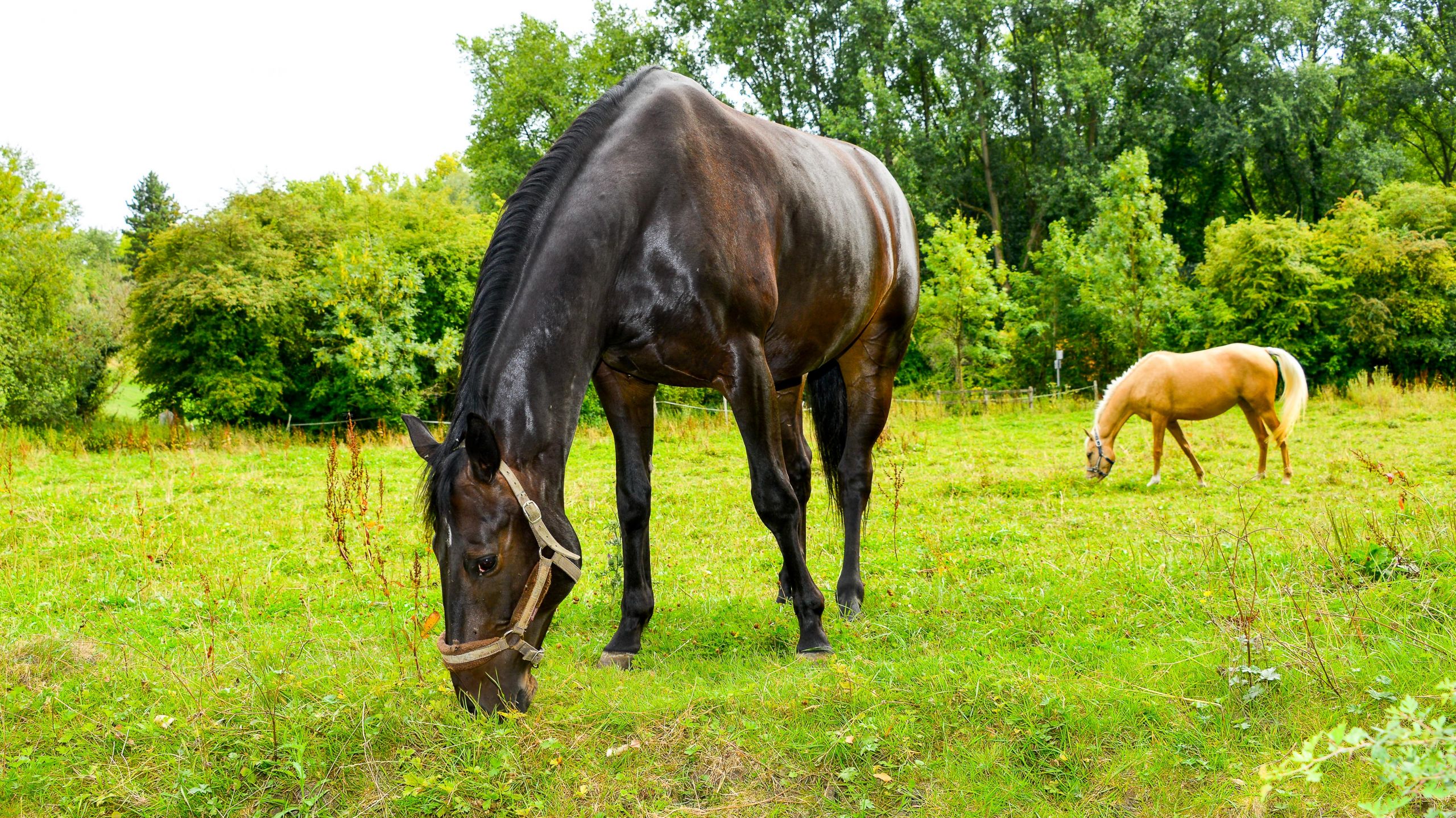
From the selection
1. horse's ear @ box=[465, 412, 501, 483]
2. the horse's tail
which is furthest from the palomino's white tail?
horse's ear @ box=[465, 412, 501, 483]

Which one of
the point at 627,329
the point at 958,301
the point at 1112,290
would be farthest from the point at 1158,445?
the point at 1112,290

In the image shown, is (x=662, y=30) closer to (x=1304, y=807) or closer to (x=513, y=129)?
(x=513, y=129)

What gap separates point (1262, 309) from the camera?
922 inches

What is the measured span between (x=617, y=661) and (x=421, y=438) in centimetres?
151

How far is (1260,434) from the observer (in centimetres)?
1081

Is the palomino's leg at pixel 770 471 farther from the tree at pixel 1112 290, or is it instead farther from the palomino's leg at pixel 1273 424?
the tree at pixel 1112 290

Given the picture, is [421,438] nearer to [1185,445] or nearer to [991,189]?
[1185,445]

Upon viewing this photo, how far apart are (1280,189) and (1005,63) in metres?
12.3

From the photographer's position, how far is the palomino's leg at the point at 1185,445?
1050 cm

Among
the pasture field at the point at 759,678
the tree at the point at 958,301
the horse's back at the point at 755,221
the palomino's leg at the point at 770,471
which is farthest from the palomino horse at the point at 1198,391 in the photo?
the tree at the point at 958,301

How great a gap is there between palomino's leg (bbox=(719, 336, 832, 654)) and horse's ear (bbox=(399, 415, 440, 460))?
114cm

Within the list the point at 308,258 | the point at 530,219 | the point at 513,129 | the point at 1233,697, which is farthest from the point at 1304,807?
the point at 513,129

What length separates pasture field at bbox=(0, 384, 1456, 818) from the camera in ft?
9.62

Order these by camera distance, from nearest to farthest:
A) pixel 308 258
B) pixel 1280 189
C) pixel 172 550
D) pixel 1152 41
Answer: pixel 172 550
pixel 308 258
pixel 1152 41
pixel 1280 189
